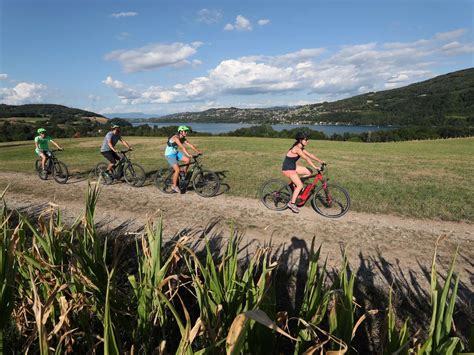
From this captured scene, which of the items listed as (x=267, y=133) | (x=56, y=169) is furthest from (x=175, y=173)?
(x=267, y=133)

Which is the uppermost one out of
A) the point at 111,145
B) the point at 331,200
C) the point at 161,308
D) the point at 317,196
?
the point at 111,145

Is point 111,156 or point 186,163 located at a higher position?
point 111,156

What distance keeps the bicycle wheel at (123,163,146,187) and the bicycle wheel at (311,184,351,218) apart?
6.26m

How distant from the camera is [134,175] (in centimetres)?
1046

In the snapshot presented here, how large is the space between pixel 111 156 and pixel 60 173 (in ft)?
8.46

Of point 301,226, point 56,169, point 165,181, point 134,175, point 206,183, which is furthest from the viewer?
point 56,169

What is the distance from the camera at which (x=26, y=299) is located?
2479mm

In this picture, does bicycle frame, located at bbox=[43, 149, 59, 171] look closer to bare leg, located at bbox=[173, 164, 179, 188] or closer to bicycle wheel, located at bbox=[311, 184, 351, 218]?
bare leg, located at bbox=[173, 164, 179, 188]

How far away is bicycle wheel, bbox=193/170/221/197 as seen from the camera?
923 cm

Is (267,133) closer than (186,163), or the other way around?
(186,163)

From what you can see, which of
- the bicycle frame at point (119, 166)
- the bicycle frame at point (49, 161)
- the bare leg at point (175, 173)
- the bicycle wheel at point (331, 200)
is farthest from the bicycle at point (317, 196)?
the bicycle frame at point (49, 161)

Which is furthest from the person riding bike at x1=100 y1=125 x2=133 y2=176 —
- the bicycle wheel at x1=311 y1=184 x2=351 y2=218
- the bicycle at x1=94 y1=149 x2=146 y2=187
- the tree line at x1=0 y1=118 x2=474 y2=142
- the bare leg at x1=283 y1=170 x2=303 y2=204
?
the tree line at x1=0 y1=118 x2=474 y2=142

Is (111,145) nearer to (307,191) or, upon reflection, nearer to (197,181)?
(197,181)

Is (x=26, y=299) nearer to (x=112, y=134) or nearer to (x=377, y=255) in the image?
(x=377, y=255)
